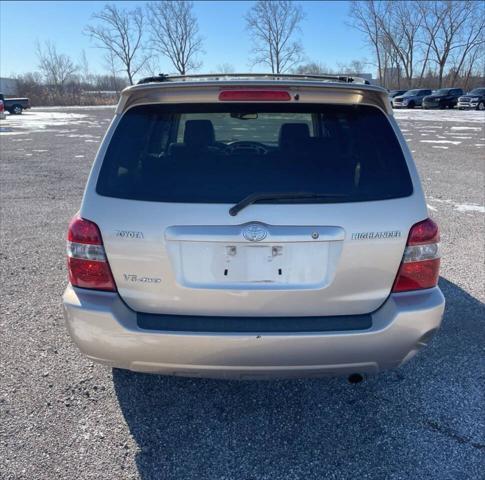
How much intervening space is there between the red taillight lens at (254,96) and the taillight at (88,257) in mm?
876

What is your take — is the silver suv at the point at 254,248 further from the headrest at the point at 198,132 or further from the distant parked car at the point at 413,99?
the distant parked car at the point at 413,99

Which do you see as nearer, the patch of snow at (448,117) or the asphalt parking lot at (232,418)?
the asphalt parking lot at (232,418)

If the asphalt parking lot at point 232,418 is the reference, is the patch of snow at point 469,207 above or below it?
below

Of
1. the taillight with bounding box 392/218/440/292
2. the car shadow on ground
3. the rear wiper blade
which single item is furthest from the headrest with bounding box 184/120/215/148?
the car shadow on ground

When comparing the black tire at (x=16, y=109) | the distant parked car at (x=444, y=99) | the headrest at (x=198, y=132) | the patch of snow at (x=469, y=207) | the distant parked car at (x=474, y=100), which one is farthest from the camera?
the distant parked car at (x=444, y=99)

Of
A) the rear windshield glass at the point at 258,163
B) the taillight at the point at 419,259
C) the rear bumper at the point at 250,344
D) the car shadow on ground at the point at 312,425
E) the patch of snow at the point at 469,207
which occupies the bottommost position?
the patch of snow at the point at 469,207

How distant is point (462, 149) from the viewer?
13422 millimetres

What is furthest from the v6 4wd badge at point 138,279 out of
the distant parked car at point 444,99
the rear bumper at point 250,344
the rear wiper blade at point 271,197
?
the distant parked car at point 444,99

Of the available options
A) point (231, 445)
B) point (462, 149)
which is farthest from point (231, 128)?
point (462, 149)

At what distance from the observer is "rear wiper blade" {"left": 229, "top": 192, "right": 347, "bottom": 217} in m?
1.86

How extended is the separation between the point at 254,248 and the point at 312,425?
1.16 metres

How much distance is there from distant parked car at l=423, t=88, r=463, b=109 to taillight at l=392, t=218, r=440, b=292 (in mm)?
44165

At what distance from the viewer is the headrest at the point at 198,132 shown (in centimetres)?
228

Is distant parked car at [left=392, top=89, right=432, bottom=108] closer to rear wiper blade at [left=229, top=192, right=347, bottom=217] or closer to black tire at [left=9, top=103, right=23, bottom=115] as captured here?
black tire at [left=9, top=103, right=23, bottom=115]
